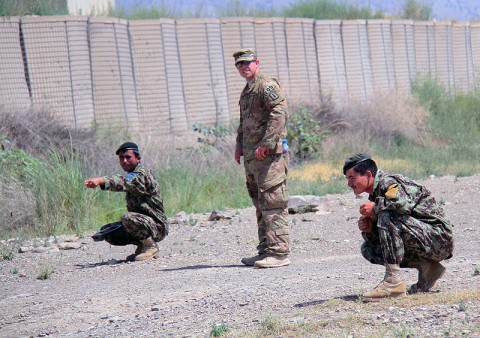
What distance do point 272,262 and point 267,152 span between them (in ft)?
3.17

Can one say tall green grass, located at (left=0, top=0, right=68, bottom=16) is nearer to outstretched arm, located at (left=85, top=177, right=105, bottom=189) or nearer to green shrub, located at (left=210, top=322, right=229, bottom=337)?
outstretched arm, located at (left=85, top=177, right=105, bottom=189)

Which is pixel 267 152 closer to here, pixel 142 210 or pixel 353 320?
pixel 142 210

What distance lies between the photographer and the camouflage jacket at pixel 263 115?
7461mm

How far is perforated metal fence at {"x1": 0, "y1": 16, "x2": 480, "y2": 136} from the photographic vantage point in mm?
14031

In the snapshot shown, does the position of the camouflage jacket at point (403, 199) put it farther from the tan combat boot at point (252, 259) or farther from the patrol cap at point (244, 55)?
the patrol cap at point (244, 55)

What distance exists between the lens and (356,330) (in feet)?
16.6

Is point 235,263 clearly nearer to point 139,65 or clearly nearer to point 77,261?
point 77,261

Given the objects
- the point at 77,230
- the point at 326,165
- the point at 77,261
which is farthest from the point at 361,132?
the point at 77,261

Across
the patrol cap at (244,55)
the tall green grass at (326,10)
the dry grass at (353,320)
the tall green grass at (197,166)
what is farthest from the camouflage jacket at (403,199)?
the tall green grass at (326,10)

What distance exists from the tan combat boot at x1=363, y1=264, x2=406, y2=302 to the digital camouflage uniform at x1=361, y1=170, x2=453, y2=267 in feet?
0.17

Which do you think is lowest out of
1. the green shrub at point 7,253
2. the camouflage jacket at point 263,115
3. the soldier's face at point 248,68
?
the green shrub at point 7,253

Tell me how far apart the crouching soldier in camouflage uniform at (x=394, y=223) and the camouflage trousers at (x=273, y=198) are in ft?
6.02

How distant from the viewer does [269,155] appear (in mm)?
7543

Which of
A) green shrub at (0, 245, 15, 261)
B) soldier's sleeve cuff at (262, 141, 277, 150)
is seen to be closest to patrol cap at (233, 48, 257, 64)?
soldier's sleeve cuff at (262, 141, 277, 150)
